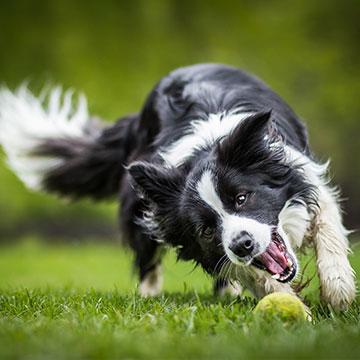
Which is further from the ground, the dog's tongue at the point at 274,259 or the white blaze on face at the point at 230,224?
the white blaze on face at the point at 230,224

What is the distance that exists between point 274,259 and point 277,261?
0.02 metres

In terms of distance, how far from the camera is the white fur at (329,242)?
187 inches

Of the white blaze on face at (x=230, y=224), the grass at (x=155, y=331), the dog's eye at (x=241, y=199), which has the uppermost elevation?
the dog's eye at (x=241, y=199)

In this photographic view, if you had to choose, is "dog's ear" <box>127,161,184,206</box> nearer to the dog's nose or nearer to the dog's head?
the dog's head

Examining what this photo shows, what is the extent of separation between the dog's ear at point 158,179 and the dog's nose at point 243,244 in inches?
29.3

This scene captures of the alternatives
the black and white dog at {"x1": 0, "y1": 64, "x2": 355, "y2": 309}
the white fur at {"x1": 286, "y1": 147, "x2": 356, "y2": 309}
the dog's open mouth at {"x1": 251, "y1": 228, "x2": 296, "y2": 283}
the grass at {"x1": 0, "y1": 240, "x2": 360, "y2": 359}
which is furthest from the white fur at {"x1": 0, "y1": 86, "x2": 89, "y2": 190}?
the dog's open mouth at {"x1": 251, "y1": 228, "x2": 296, "y2": 283}

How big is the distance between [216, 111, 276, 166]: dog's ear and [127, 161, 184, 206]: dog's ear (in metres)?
0.37

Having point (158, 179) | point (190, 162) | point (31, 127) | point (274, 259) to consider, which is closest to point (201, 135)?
point (190, 162)

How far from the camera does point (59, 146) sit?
7.92 meters

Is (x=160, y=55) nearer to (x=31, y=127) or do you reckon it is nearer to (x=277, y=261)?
(x=31, y=127)

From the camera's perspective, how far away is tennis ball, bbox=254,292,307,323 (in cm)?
376

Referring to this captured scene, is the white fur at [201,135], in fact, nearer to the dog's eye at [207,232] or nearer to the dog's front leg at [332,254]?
the dog's eye at [207,232]

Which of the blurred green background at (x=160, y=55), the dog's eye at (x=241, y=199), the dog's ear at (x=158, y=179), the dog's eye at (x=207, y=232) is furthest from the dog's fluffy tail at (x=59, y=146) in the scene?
the blurred green background at (x=160, y=55)

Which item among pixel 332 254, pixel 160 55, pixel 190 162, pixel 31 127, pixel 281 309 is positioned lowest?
pixel 281 309
